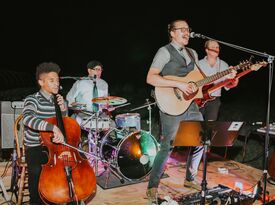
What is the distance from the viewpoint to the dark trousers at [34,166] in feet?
13.3

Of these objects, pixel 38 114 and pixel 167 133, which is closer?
pixel 38 114

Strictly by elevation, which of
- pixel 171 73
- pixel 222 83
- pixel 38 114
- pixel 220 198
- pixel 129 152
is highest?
pixel 171 73

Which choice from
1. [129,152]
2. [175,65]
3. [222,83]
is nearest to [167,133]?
[175,65]

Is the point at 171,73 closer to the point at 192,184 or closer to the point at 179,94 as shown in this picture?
the point at 179,94

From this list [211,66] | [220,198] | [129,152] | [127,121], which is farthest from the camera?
[211,66]

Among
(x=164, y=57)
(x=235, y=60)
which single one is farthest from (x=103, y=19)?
(x=164, y=57)

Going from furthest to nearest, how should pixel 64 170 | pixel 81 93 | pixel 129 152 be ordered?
pixel 81 93
pixel 129 152
pixel 64 170

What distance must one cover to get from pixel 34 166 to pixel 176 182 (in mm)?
2313

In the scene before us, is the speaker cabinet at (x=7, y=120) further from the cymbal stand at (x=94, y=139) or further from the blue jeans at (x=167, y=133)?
the blue jeans at (x=167, y=133)

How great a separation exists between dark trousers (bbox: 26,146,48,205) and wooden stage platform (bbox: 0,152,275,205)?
747 mm

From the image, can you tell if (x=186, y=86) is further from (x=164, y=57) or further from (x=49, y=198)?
(x=49, y=198)

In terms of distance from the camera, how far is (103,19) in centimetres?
1709

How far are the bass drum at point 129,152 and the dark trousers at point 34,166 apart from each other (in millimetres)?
1507

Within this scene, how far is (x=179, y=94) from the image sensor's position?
4344 mm
